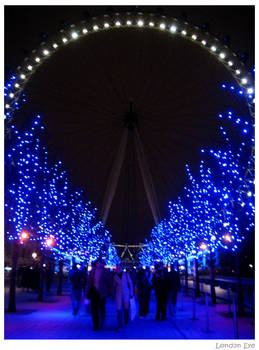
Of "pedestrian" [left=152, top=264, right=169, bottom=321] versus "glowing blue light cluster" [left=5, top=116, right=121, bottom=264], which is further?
"glowing blue light cluster" [left=5, top=116, right=121, bottom=264]

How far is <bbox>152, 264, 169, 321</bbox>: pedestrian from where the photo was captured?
64.5 feet

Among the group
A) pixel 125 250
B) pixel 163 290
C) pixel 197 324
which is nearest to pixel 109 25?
pixel 163 290

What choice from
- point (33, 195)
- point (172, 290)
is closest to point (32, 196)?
point (33, 195)

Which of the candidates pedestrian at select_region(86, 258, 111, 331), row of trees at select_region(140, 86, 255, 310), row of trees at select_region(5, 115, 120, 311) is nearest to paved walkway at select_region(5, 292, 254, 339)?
pedestrian at select_region(86, 258, 111, 331)

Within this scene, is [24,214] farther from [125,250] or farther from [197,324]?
[125,250]

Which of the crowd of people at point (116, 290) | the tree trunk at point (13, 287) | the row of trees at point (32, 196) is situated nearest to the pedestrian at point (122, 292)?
the crowd of people at point (116, 290)

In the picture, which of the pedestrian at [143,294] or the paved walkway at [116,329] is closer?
A: the paved walkway at [116,329]

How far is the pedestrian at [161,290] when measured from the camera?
64.5 feet

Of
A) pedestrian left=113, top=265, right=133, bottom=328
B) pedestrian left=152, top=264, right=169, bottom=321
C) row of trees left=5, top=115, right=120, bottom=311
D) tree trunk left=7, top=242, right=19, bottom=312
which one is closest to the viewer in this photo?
pedestrian left=113, top=265, right=133, bottom=328

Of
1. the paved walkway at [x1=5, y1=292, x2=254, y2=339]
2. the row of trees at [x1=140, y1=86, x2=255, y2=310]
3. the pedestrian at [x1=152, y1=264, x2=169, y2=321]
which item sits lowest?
the paved walkway at [x1=5, y1=292, x2=254, y2=339]

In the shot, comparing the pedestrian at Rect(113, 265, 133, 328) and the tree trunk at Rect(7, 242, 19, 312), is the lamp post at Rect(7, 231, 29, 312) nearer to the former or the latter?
the tree trunk at Rect(7, 242, 19, 312)

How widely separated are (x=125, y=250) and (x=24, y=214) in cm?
16142

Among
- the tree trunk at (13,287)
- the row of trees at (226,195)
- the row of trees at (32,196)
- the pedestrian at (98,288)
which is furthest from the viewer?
the row of trees at (32,196)

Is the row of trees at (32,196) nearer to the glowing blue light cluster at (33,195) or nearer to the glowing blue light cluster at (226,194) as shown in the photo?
the glowing blue light cluster at (33,195)
